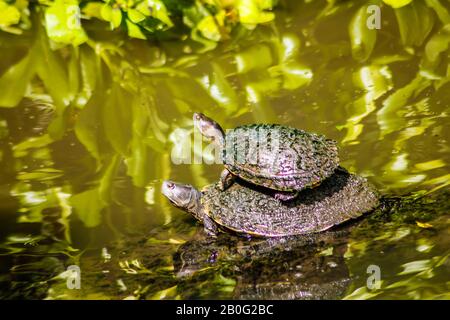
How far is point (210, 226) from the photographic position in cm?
357

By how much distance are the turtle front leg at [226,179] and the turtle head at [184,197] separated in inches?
5.8

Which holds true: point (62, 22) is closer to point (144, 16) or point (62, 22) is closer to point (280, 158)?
point (144, 16)

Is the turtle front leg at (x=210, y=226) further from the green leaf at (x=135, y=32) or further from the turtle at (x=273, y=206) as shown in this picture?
the green leaf at (x=135, y=32)

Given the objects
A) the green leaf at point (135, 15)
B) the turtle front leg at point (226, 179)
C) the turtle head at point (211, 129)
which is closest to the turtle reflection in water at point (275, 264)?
the turtle front leg at point (226, 179)

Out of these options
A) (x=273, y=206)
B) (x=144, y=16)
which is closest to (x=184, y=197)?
(x=273, y=206)

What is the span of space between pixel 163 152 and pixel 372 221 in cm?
156

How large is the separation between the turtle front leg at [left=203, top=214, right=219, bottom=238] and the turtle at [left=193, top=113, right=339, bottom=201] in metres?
0.27

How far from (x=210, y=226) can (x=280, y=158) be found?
554mm

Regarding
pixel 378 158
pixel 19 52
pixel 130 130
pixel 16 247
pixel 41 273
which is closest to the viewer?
pixel 41 273

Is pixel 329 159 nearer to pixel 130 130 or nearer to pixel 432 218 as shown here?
pixel 432 218

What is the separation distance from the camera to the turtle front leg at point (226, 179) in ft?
11.9

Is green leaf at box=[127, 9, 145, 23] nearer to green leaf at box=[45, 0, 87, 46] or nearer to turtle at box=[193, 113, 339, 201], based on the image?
green leaf at box=[45, 0, 87, 46]
